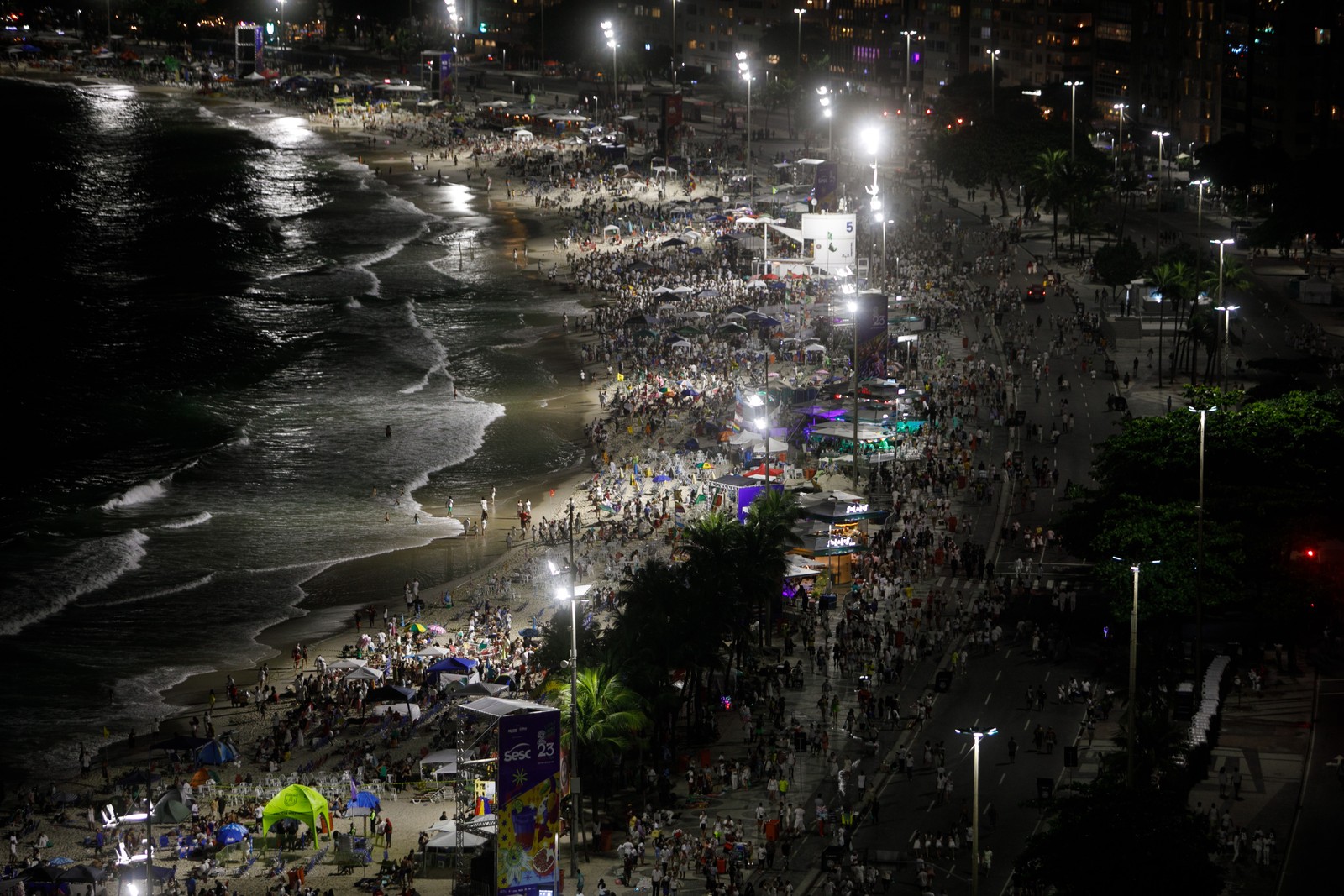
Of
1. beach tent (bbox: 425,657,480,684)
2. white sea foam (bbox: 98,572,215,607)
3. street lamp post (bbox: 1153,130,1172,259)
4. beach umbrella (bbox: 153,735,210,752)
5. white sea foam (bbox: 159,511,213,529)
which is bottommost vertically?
beach umbrella (bbox: 153,735,210,752)

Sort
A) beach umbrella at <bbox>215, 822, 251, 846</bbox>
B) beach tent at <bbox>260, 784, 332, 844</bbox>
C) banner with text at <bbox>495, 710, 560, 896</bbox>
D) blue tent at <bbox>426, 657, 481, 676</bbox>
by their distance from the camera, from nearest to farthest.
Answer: banner with text at <bbox>495, 710, 560, 896</bbox> → beach umbrella at <bbox>215, 822, 251, 846</bbox> → beach tent at <bbox>260, 784, 332, 844</bbox> → blue tent at <bbox>426, 657, 481, 676</bbox>

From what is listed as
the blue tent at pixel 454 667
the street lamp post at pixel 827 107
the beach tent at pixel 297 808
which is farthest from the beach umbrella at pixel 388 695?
the street lamp post at pixel 827 107

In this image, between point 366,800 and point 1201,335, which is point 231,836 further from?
point 1201,335

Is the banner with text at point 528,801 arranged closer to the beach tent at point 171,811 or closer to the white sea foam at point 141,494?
the beach tent at point 171,811

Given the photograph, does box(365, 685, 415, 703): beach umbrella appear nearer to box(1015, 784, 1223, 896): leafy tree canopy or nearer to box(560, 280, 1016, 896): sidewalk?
box(560, 280, 1016, 896): sidewalk

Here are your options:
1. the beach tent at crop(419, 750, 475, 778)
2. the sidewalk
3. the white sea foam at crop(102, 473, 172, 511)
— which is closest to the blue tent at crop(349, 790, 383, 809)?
the beach tent at crop(419, 750, 475, 778)

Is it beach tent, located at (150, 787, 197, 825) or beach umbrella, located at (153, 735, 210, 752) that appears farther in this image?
beach umbrella, located at (153, 735, 210, 752)

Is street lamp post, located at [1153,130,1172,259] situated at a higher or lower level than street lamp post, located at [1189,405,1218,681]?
higher
